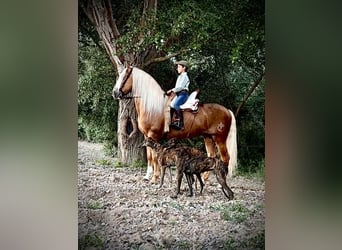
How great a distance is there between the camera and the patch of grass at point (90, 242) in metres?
2.22

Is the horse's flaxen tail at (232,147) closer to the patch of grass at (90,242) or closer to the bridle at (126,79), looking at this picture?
the bridle at (126,79)

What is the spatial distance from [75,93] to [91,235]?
2.42 ft

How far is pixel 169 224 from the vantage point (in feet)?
7.34

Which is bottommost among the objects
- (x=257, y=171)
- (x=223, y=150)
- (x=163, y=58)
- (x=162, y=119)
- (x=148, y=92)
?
(x=257, y=171)

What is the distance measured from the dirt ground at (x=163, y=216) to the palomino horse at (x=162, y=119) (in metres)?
0.13

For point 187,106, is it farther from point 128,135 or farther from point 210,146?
point 128,135

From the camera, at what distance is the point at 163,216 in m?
2.24

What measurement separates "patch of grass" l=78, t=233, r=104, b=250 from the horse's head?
2.41 feet

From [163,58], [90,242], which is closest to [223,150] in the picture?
[163,58]

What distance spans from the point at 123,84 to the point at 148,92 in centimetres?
14

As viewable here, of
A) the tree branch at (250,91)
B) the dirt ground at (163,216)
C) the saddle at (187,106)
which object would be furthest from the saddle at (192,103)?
the dirt ground at (163,216)

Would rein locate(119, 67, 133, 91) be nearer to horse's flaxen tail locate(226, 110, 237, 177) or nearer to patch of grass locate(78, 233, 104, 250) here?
horse's flaxen tail locate(226, 110, 237, 177)
